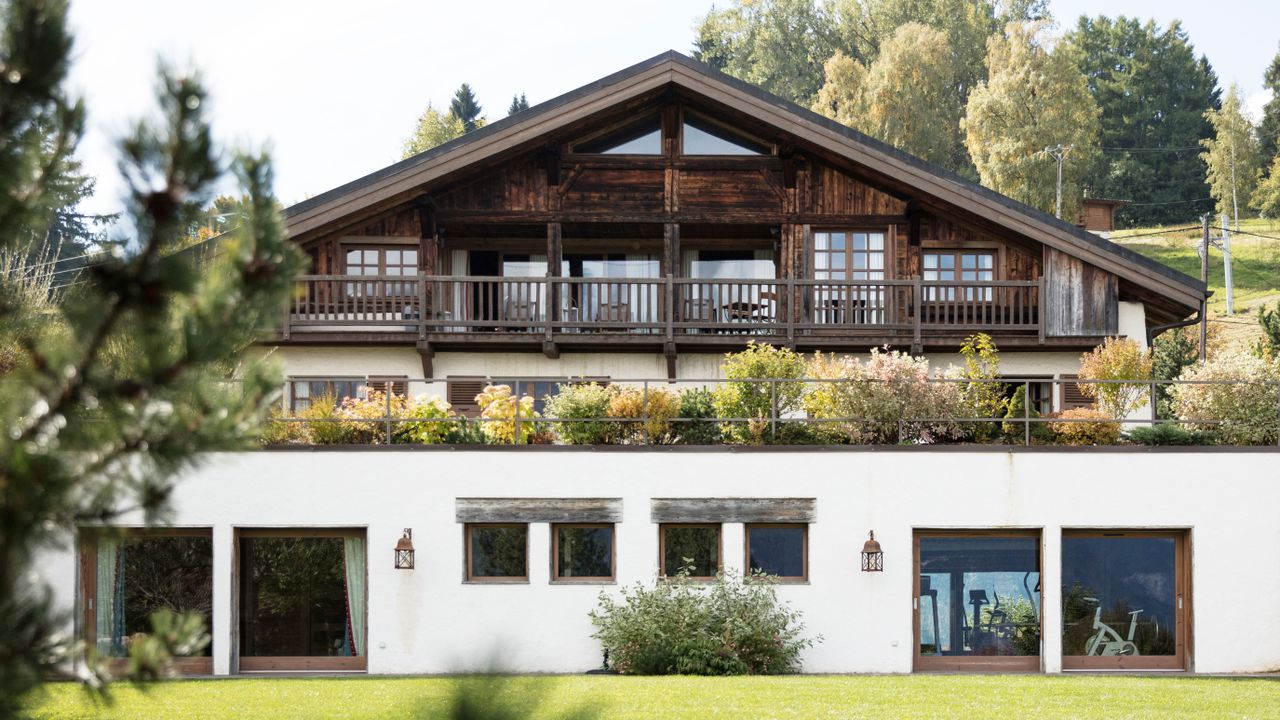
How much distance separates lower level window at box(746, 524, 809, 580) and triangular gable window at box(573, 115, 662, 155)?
7870mm

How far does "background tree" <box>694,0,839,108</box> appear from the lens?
6825cm

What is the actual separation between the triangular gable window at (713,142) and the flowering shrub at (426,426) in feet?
23.4

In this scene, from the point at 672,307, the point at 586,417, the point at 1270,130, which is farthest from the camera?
the point at 1270,130

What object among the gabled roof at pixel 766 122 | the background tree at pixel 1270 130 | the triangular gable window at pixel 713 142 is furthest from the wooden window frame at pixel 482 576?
the background tree at pixel 1270 130

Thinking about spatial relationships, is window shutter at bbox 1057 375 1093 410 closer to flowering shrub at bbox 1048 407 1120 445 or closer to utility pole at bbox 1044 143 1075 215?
flowering shrub at bbox 1048 407 1120 445

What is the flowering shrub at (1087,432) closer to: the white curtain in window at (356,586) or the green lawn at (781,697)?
the green lawn at (781,697)

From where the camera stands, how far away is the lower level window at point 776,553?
17.4 metres

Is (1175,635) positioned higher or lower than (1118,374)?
lower

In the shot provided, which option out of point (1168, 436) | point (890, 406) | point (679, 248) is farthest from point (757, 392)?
point (679, 248)

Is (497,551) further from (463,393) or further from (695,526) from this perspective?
(463,393)

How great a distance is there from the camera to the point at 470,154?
2184cm

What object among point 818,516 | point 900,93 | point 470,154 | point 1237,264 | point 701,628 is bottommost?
point 701,628

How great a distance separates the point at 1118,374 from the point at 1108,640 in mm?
4109

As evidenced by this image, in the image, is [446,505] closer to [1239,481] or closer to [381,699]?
[381,699]
